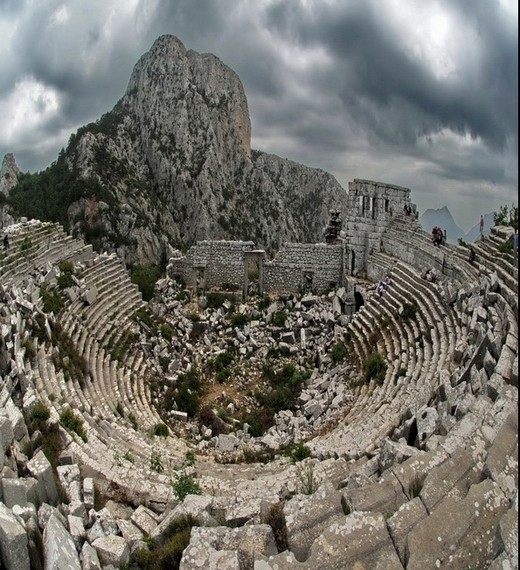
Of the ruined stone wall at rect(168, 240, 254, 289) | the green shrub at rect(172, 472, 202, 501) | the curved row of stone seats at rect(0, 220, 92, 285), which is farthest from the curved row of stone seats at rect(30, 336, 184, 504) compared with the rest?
the ruined stone wall at rect(168, 240, 254, 289)

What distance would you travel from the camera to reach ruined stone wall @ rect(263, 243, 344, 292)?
20938mm

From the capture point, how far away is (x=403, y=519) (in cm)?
464

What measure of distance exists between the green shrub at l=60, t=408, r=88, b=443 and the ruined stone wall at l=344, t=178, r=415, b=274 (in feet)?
46.1

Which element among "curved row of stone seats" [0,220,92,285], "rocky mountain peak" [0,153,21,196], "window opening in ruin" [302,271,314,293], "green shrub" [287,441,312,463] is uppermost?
"rocky mountain peak" [0,153,21,196]

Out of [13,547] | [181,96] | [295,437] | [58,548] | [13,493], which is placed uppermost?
[181,96]

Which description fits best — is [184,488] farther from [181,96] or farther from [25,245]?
[181,96]

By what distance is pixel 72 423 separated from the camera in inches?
363

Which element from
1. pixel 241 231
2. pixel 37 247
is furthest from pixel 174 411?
pixel 241 231

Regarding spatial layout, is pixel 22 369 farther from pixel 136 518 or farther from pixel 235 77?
pixel 235 77

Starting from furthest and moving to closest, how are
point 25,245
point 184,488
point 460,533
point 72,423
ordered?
point 25,245, point 72,423, point 184,488, point 460,533

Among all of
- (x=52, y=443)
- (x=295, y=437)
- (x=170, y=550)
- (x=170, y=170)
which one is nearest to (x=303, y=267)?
(x=295, y=437)

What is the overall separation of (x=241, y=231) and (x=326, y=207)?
3362 cm

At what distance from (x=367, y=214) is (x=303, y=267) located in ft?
11.7

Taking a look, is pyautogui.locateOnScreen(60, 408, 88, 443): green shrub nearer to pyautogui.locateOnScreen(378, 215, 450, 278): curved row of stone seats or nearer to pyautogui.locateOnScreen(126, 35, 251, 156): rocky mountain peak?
pyautogui.locateOnScreen(378, 215, 450, 278): curved row of stone seats
